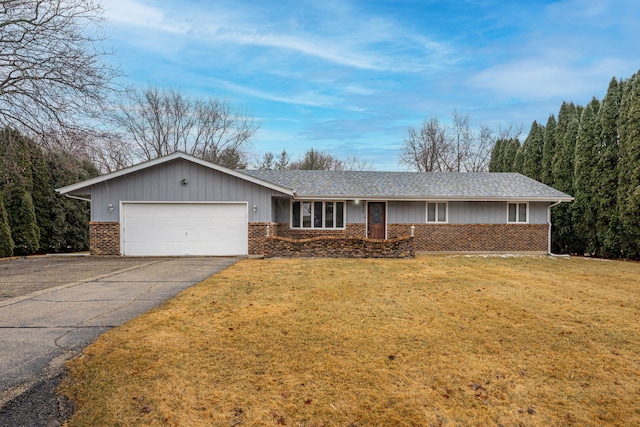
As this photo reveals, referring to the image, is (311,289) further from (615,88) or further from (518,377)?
(615,88)

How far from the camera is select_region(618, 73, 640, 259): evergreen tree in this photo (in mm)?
12820

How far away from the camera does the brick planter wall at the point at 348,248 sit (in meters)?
12.6

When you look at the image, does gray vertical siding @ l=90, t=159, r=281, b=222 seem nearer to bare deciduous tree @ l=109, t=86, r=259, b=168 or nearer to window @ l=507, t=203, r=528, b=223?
window @ l=507, t=203, r=528, b=223

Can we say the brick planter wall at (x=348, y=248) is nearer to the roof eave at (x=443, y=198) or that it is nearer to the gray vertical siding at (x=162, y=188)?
the roof eave at (x=443, y=198)

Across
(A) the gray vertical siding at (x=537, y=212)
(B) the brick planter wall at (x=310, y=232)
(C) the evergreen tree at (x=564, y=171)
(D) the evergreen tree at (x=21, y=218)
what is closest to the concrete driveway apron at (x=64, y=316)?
(B) the brick planter wall at (x=310, y=232)


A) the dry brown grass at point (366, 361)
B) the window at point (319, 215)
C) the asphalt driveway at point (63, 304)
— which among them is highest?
the window at point (319, 215)

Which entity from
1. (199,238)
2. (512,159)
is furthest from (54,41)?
(512,159)

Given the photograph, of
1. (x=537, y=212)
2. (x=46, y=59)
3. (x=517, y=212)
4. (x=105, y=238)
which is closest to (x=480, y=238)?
(x=517, y=212)

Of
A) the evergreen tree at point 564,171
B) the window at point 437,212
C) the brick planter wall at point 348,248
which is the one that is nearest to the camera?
the brick planter wall at point 348,248

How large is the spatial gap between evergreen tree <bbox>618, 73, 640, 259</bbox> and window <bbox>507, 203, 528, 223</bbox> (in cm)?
326

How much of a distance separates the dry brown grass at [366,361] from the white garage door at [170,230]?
21.9ft

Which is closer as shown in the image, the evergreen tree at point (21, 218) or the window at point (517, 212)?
the evergreen tree at point (21, 218)

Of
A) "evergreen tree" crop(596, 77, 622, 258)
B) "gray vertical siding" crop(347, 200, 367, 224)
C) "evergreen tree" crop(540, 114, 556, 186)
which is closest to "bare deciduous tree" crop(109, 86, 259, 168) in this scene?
"gray vertical siding" crop(347, 200, 367, 224)

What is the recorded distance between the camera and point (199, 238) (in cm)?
1315
